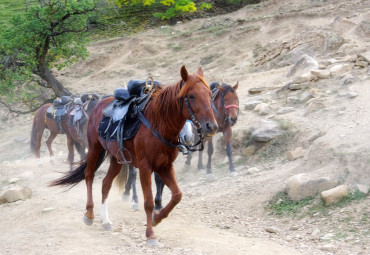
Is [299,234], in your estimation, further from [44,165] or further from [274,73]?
[274,73]

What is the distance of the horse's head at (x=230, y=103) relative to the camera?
10148 mm

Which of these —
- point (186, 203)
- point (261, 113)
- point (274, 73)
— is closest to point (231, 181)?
point (186, 203)

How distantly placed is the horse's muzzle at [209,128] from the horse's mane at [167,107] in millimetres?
480

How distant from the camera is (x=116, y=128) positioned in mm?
6426

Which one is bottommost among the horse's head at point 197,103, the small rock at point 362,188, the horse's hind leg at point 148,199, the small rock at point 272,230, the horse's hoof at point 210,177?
the horse's hoof at point 210,177

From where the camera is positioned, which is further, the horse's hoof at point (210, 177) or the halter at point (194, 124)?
the horse's hoof at point (210, 177)

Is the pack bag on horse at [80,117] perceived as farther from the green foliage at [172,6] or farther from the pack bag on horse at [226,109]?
the green foliage at [172,6]

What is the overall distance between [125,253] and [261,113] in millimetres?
7140

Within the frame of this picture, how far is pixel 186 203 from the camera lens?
8523mm

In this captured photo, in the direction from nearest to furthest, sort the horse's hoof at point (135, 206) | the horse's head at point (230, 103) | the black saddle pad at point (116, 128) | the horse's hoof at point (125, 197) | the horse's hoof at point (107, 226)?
1. the black saddle pad at point (116, 128)
2. the horse's hoof at point (107, 226)
3. the horse's hoof at point (135, 206)
4. the horse's hoof at point (125, 197)
5. the horse's head at point (230, 103)

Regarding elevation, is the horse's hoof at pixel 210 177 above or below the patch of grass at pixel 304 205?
below

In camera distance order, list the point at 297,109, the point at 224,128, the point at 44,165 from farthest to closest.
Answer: the point at 44,165, the point at 297,109, the point at 224,128

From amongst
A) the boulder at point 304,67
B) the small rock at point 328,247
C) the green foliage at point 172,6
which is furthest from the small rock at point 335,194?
the green foliage at point 172,6

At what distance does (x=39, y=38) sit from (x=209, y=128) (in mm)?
13882
